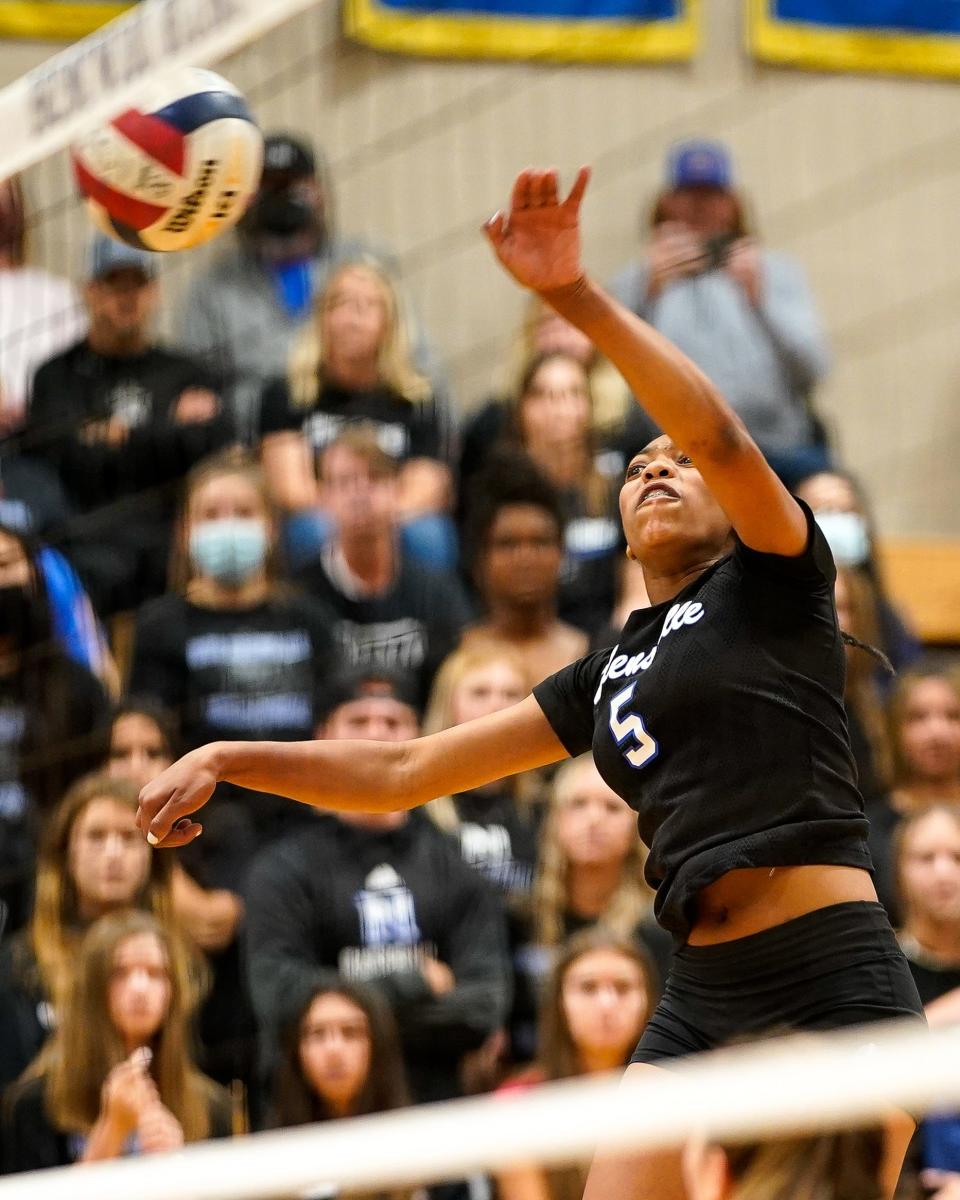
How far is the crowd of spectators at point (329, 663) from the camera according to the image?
513 centimetres

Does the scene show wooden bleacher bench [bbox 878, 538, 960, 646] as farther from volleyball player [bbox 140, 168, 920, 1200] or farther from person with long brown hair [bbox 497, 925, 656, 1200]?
volleyball player [bbox 140, 168, 920, 1200]

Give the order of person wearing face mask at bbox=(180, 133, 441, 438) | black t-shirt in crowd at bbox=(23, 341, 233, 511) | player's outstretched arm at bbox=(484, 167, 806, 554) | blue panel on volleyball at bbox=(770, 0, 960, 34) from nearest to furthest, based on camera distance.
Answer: player's outstretched arm at bbox=(484, 167, 806, 554), black t-shirt in crowd at bbox=(23, 341, 233, 511), person wearing face mask at bbox=(180, 133, 441, 438), blue panel on volleyball at bbox=(770, 0, 960, 34)

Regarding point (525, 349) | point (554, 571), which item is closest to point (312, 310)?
point (525, 349)

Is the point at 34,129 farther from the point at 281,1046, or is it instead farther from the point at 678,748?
the point at 678,748

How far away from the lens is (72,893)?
5598mm

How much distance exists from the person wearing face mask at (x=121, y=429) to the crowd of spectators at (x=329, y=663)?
11 millimetres

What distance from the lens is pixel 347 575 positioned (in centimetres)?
612

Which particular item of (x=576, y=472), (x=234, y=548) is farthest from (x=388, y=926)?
(x=576, y=472)

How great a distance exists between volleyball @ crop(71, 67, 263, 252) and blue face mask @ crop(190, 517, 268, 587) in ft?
5.05

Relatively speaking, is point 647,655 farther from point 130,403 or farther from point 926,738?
point 130,403

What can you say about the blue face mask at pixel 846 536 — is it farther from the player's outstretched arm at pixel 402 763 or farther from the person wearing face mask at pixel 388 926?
the player's outstretched arm at pixel 402 763

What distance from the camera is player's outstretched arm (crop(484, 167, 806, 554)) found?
290 cm

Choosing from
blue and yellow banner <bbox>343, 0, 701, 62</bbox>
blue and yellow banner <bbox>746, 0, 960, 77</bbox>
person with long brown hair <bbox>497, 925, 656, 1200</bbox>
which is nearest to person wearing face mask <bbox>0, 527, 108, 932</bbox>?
person with long brown hair <bbox>497, 925, 656, 1200</bbox>

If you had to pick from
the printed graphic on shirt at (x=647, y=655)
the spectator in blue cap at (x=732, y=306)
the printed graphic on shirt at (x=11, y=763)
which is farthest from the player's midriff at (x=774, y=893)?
the printed graphic on shirt at (x=11, y=763)
